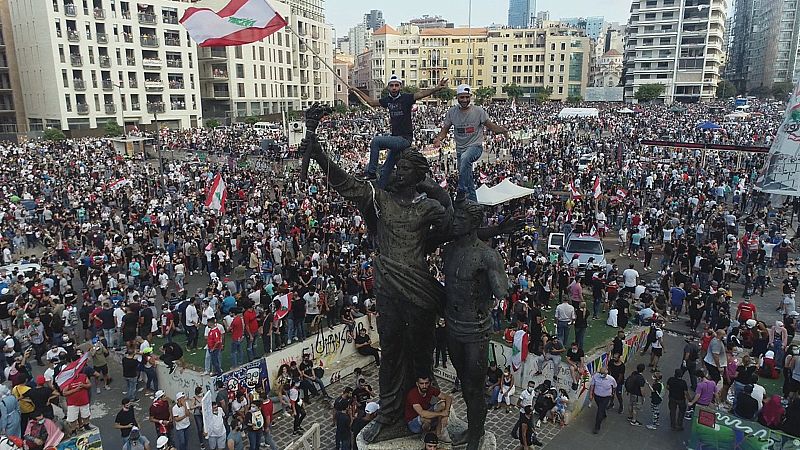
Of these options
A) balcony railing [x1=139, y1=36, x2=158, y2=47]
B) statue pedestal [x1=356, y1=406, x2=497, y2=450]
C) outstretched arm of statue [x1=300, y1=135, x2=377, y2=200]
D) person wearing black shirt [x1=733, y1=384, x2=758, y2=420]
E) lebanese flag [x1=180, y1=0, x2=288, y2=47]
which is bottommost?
person wearing black shirt [x1=733, y1=384, x2=758, y2=420]

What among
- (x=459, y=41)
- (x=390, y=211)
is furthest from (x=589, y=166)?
(x=459, y=41)

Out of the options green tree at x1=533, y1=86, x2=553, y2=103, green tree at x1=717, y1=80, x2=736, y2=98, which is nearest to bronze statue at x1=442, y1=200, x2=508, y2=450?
green tree at x1=533, y1=86, x2=553, y2=103

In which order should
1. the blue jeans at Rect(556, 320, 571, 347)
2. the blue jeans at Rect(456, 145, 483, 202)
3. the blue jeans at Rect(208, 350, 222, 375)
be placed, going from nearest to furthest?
the blue jeans at Rect(456, 145, 483, 202)
the blue jeans at Rect(208, 350, 222, 375)
the blue jeans at Rect(556, 320, 571, 347)

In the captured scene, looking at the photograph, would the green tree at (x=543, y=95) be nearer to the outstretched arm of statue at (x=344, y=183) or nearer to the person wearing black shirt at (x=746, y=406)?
the person wearing black shirt at (x=746, y=406)

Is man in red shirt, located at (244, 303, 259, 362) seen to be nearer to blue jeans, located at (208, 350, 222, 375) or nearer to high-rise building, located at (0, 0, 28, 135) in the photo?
blue jeans, located at (208, 350, 222, 375)

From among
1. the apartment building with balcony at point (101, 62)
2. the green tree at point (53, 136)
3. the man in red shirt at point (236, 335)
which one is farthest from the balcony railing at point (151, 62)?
the man in red shirt at point (236, 335)

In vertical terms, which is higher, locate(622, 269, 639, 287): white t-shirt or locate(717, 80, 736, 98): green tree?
locate(717, 80, 736, 98): green tree

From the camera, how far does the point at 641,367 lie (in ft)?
37.6

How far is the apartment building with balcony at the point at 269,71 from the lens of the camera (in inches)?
2881

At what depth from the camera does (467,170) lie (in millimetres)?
7715

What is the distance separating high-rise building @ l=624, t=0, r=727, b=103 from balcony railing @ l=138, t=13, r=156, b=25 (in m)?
84.4

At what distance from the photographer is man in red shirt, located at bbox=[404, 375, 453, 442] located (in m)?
6.68

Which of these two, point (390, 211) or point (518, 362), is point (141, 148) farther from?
point (390, 211)

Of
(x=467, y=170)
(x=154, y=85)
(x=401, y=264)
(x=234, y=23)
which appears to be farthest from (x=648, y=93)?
(x=401, y=264)
